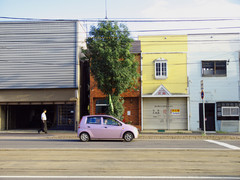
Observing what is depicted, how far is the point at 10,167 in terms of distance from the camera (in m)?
8.06

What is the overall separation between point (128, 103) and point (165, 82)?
3.63 m

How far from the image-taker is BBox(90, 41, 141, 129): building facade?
2238 cm

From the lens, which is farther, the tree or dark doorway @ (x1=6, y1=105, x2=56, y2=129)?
dark doorway @ (x1=6, y1=105, x2=56, y2=129)

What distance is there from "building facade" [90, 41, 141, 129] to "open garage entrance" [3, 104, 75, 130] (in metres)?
2.06

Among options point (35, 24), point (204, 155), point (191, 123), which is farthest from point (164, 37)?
point (204, 155)

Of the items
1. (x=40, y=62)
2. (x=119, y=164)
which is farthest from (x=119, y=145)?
(x=40, y=62)

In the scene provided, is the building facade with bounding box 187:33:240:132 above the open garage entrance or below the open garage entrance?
above

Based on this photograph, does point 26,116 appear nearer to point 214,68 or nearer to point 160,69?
point 160,69

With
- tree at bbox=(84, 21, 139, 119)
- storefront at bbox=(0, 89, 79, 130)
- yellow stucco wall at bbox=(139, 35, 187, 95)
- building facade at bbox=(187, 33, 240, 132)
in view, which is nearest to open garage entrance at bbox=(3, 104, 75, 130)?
storefront at bbox=(0, 89, 79, 130)

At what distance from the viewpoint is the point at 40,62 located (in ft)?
71.8

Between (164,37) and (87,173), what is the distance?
57.3ft

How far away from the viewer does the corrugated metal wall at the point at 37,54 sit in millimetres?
21734

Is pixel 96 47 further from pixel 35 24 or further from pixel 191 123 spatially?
pixel 191 123

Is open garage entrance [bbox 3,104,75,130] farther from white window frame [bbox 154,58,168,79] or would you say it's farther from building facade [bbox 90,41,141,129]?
white window frame [bbox 154,58,168,79]
